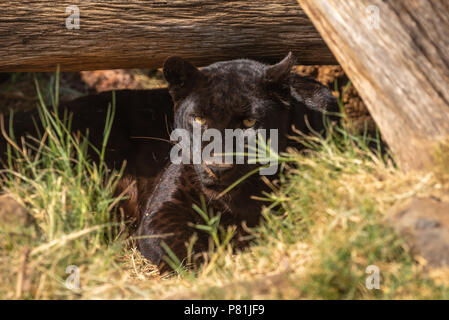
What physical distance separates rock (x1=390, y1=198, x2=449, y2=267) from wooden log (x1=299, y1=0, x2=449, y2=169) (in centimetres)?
28

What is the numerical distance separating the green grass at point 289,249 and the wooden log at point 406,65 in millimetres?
191

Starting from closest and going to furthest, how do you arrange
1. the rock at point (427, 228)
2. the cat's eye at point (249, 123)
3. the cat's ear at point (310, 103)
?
the rock at point (427, 228)
the cat's eye at point (249, 123)
the cat's ear at point (310, 103)

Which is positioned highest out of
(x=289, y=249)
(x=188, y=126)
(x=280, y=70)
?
(x=280, y=70)

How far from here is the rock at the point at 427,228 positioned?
2.39 metres

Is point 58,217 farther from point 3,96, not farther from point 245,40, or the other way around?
point 3,96

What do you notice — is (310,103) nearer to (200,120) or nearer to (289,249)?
(200,120)

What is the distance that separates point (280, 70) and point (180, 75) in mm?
624

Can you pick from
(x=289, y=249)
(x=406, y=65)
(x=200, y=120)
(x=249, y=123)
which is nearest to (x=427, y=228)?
(x=289, y=249)

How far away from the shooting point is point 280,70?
351 centimetres

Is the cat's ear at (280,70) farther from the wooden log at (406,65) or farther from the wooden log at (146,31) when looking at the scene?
the wooden log at (406,65)

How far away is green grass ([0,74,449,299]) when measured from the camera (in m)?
2.44

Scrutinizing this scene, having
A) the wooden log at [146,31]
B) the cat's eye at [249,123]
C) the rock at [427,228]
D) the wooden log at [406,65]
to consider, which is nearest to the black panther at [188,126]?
the cat's eye at [249,123]

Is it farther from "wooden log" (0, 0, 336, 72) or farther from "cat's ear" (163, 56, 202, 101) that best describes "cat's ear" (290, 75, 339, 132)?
"cat's ear" (163, 56, 202, 101)
